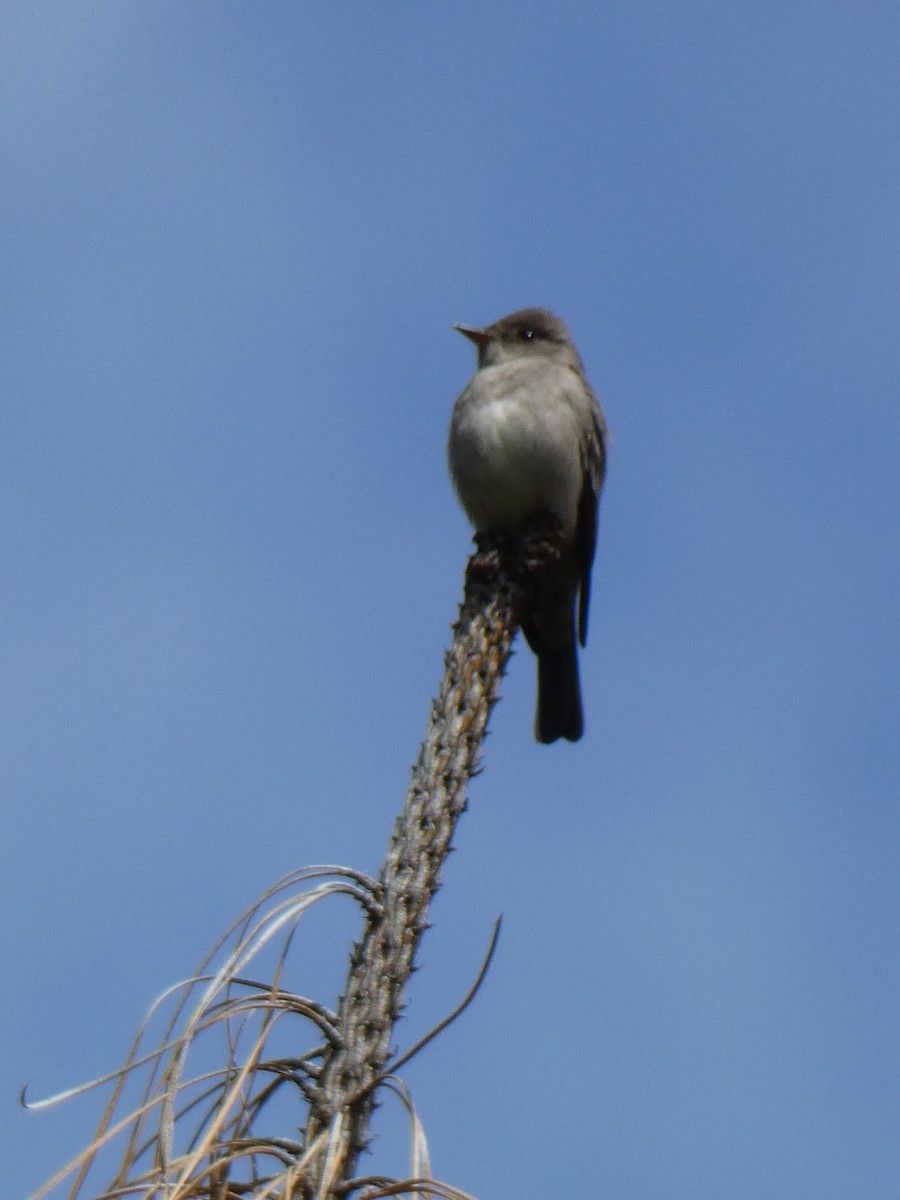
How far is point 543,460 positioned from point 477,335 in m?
1.60

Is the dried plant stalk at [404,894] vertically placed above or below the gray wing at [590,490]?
below

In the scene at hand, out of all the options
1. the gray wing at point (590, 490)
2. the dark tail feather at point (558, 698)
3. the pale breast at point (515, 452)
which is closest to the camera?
the pale breast at point (515, 452)

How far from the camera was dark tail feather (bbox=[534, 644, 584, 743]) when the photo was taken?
7.90 meters

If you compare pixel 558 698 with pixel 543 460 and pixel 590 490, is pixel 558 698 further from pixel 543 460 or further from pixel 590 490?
pixel 543 460

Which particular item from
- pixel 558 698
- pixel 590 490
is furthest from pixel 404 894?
pixel 558 698

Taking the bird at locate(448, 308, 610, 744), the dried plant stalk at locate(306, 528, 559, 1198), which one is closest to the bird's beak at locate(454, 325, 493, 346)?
the bird at locate(448, 308, 610, 744)

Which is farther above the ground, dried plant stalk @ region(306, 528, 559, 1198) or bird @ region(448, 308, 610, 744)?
bird @ region(448, 308, 610, 744)

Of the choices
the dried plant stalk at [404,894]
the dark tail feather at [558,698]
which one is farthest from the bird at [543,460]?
the dried plant stalk at [404,894]

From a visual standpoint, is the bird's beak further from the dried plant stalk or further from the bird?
the dried plant stalk

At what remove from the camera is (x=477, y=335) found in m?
8.20

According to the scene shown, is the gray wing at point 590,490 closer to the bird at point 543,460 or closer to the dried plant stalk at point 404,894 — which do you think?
the bird at point 543,460

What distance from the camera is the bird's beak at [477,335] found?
8188 millimetres

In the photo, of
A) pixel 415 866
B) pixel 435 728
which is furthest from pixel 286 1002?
pixel 435 728

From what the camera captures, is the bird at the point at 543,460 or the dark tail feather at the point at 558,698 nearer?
the bird at the point at 543,460
